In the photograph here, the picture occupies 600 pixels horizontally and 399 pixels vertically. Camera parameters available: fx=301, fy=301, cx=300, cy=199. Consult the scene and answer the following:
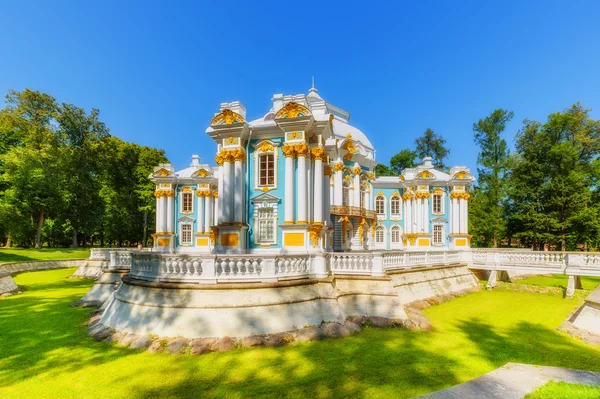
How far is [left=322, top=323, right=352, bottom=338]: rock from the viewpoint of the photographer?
8.34 m

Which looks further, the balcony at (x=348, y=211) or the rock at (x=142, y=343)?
the balcony at (x=348, y=211)

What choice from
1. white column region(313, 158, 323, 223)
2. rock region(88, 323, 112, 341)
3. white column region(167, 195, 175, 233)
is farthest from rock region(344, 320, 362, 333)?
white column region(167, 195, 175, 233)

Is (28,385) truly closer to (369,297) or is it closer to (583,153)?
(369,297)

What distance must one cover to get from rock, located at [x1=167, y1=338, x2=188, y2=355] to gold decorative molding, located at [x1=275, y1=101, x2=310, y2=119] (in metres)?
8.61

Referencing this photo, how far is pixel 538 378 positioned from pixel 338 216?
19.3 m

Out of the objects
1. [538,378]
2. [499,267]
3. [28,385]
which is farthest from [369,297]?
[499,267]

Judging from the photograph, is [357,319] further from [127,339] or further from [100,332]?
[100,332]

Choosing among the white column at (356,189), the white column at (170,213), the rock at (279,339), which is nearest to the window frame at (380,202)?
the white column at (356,189)

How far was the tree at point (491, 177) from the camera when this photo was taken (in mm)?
32844

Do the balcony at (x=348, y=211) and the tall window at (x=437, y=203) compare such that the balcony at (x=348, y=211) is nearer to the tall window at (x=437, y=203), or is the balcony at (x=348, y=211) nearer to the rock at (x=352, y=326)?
the tall window at (x=437, y=203)

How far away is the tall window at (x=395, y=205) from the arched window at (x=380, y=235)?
193cm

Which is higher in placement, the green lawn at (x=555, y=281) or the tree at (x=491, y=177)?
the tree at (x=491, y=177)

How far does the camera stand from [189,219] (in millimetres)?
27859

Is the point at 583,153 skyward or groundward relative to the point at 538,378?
skyward
